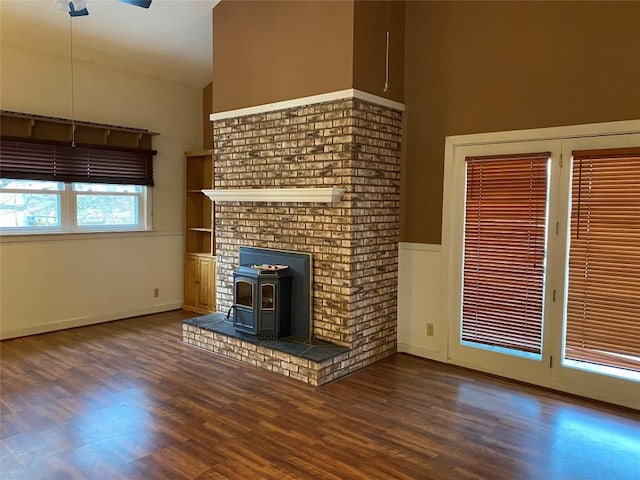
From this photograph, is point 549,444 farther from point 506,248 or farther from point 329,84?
point 329,84

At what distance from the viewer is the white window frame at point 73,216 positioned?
4.95 m

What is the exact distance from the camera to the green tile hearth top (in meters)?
3.84

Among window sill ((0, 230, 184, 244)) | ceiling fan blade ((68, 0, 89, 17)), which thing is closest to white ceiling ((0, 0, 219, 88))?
ceiling fan blade ((68, 0, 89, 17))

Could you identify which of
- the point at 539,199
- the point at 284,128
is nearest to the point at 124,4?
the point at 284,128

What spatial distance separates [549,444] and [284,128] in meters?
3.19

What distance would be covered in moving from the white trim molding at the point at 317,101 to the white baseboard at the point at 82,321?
2739 millimetres

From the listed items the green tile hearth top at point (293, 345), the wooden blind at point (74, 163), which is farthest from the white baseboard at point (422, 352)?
the wooden blind at point (74, 163)

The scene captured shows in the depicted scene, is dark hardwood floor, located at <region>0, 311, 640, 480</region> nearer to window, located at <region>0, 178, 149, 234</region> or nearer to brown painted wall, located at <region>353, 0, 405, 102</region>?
window, located at <region>0, 178, 149, 234</region>

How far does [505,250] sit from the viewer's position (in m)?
3.90

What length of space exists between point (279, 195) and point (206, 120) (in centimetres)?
284

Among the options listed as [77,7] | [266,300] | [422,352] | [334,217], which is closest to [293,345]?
[266,300]

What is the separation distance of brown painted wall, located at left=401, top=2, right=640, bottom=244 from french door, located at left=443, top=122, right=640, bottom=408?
20 centimetres

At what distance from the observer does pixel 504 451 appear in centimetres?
278

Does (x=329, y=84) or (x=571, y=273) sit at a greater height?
(x=329, y=84)
